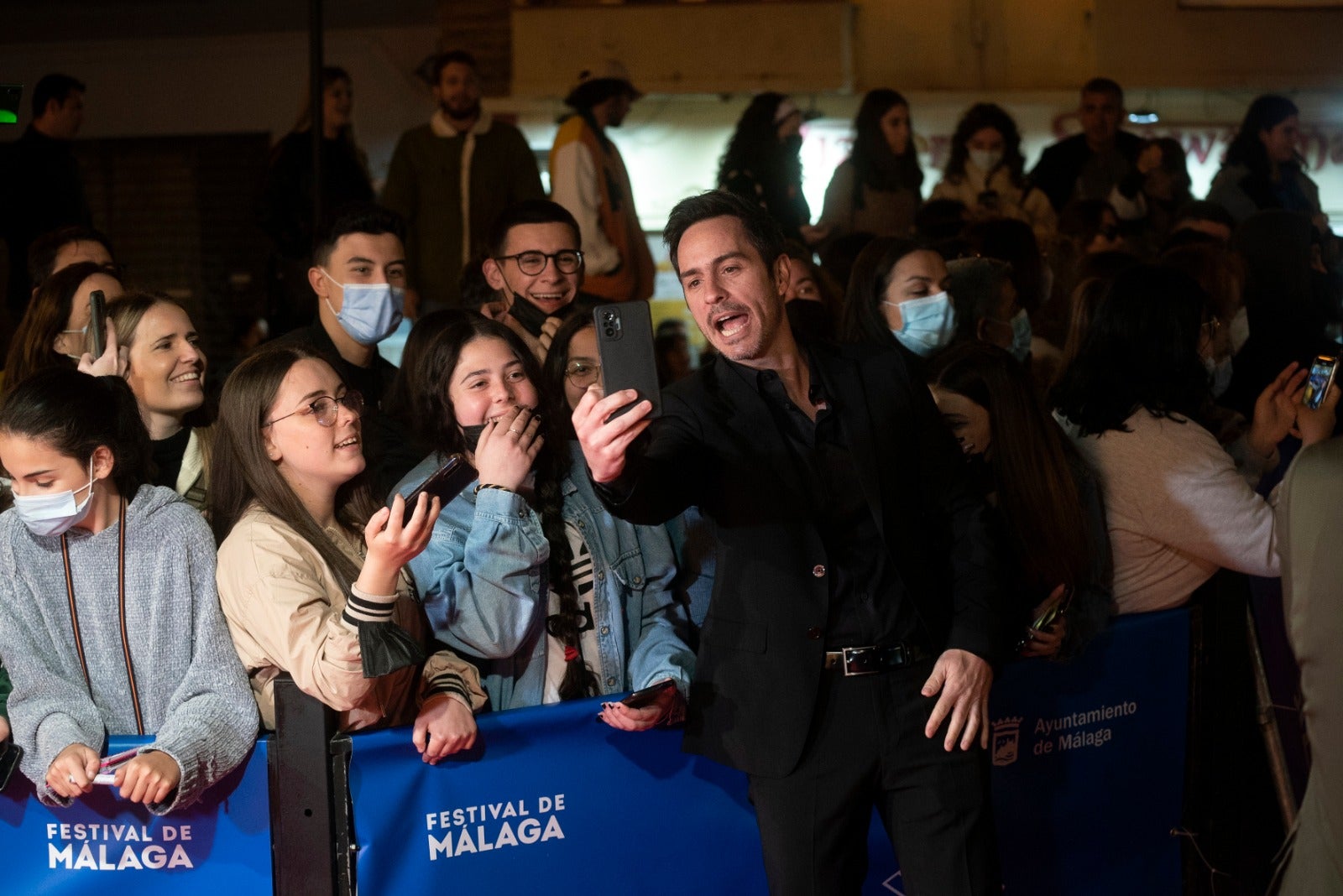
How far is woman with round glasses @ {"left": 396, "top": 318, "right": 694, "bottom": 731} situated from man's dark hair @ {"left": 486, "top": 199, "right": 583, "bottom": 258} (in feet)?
4.22

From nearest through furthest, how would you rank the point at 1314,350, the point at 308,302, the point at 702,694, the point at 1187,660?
the point at 702,694
the point at 1187,660
the point at 1314,350
the point at 308,302

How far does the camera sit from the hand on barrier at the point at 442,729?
9.89ft

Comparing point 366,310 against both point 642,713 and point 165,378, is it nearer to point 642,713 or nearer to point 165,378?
point 165,378

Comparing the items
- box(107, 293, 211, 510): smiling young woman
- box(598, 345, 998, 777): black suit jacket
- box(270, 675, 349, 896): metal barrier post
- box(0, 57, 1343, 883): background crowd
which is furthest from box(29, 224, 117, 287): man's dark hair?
box(598, 345, 998, 777): black suit jacket

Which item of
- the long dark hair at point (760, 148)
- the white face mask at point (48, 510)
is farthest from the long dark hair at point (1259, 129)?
the white face mask at point (48, 510)

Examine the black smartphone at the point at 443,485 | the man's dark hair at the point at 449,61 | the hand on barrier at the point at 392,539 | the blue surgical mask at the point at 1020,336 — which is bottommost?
the hand on barrier at the point at 392,539

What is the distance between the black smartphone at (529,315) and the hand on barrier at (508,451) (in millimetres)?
1528

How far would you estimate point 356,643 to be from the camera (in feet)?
9.26

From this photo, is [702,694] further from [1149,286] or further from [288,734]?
[1149,286]

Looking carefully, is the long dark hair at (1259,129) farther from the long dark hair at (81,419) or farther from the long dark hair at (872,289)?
the long dark hair at (81,419)

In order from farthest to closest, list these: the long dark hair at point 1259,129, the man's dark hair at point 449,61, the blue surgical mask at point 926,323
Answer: the long dark hair at point 1259,129 < the man's dark hair at point 449,61 < the blue surgical mask at point 926,323

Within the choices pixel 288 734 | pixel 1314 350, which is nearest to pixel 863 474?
pixel 288 734

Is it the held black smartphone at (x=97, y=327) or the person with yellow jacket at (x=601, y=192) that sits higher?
the person with yellow jacket at (x=601, y=192)

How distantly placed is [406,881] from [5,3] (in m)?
10.7
